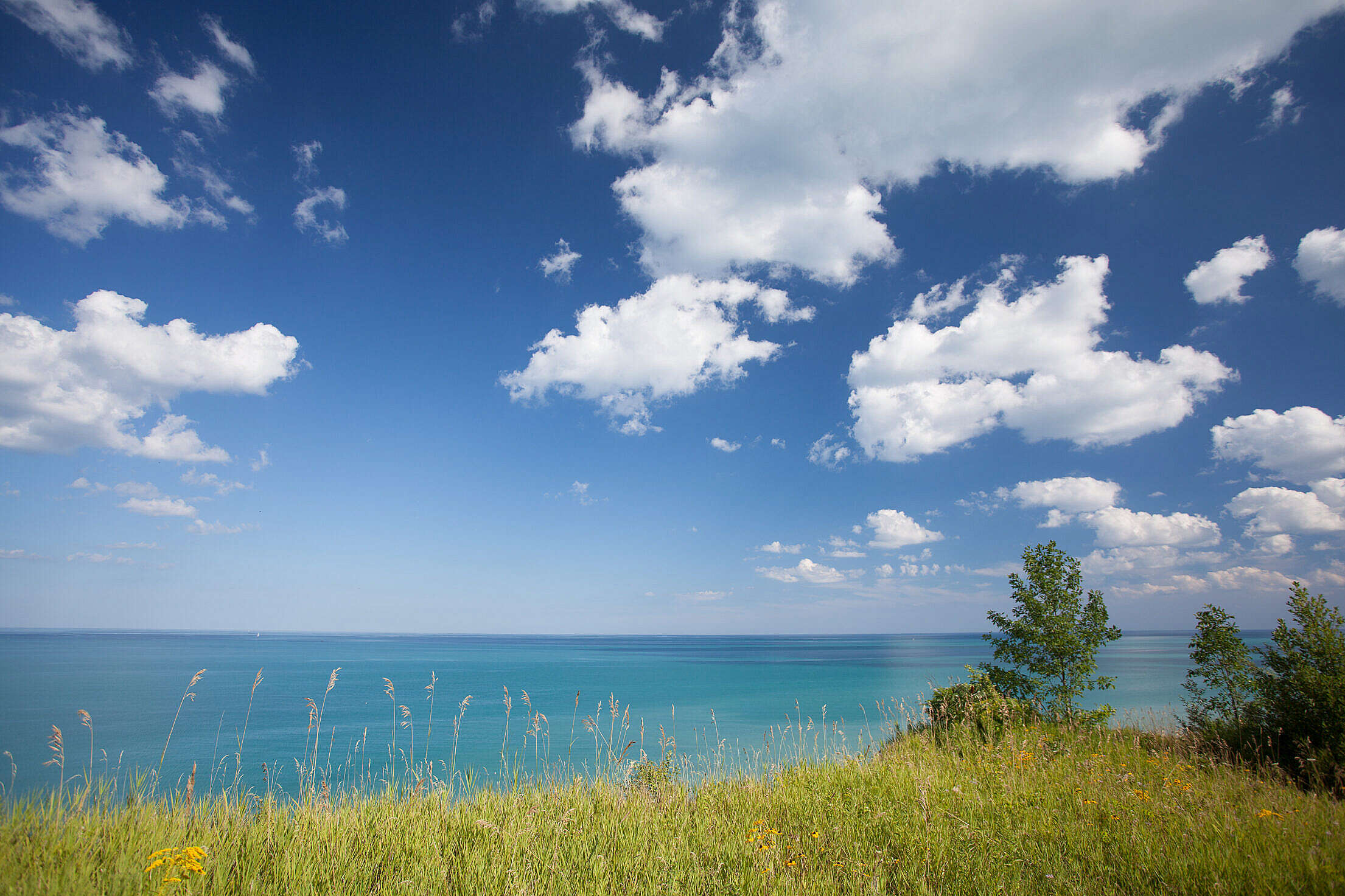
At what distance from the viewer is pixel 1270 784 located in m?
7.09

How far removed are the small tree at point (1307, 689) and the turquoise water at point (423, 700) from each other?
21.2ft

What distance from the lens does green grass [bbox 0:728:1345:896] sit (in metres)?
3.58

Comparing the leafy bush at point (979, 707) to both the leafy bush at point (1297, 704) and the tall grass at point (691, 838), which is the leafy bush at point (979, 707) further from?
the tall grass at point (691, 838)

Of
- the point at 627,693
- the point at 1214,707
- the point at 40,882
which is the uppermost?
the point at 40,882

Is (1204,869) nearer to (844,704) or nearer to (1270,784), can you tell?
(1270,784)

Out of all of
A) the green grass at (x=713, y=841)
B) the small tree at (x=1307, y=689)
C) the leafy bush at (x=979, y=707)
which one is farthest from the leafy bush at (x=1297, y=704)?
the green grass at (x=713, y=841)

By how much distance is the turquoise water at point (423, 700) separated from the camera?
34.1 m

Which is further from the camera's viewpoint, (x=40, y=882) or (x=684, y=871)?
(x=684, y=871)

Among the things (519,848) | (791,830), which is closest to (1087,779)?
(791,830)

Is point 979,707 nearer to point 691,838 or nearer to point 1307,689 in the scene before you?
point 1307,689

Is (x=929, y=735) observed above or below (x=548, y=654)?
above

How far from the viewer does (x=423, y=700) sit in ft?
187

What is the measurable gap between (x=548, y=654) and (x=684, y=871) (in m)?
179

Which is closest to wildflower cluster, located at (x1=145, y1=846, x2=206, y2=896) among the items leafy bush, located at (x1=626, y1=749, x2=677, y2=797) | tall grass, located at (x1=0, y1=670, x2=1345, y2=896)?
tall grass, located at (x1=0, y1=670, x2=1345, y2=896)
